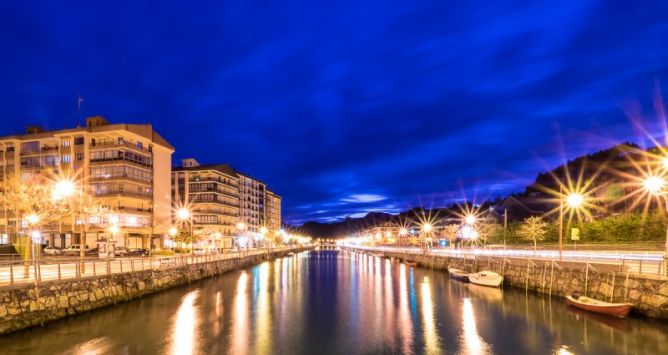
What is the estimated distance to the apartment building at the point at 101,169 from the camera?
80688 mm

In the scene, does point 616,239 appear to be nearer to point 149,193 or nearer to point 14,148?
point 149,193

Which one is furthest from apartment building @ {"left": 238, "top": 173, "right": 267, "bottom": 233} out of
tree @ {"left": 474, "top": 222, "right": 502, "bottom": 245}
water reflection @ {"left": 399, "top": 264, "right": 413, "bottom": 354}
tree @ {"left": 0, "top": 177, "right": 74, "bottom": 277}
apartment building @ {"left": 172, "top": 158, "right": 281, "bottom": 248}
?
tree @ {"left": 0, "top": 177, "right": 74, "bottom": 277}

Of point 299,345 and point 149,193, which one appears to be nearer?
point 299,345

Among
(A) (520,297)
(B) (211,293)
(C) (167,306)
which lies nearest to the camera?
(C) (167,306)

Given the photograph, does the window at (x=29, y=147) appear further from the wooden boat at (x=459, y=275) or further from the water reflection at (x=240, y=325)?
the wooden boat at (x=459, y=275)

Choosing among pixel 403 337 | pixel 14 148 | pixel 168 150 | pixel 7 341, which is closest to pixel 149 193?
pixel 168 150

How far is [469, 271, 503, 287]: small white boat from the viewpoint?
46591 mm

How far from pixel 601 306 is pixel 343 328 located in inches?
686

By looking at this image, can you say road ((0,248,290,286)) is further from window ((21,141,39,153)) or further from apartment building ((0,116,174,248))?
window ((21,141,39,153))

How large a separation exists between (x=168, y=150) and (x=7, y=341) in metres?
77.9

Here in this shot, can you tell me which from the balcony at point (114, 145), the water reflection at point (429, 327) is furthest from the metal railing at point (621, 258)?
the balcony at point (114, 145)

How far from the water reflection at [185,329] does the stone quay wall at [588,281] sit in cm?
2780

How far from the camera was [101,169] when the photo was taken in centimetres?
8275

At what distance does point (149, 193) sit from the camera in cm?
8800
